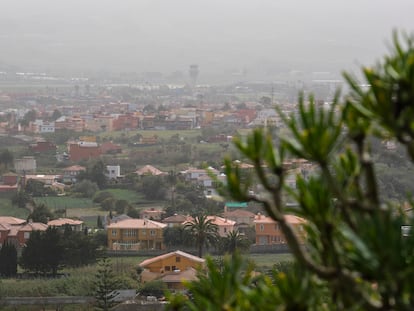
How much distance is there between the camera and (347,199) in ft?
5.81

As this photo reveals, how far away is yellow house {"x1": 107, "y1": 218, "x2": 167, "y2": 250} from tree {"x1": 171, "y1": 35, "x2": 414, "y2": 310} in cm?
1846

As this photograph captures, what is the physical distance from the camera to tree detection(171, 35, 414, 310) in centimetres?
164

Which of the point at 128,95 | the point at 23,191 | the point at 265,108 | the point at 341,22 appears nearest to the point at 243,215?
the point at 23,191

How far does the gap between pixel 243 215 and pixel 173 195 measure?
13.2 feet

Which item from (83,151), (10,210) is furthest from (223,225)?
(83,151)

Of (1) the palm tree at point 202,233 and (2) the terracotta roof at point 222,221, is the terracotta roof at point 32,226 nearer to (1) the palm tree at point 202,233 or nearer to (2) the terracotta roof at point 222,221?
(2) the terracotta roof at point 222,221

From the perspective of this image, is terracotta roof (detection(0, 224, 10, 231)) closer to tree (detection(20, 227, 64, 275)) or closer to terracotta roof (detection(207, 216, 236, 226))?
tree (detection(20, 227, 64, 275))

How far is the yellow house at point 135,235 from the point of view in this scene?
20.3m

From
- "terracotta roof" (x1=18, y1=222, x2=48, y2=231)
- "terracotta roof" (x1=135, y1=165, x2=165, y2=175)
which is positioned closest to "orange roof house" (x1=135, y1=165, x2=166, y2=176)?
"terracotta roof" (x1=135, y1=165, x2=165, y2=175)

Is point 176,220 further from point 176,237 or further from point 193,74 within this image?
point 193,74

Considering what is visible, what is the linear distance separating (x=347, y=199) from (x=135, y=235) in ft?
61.9

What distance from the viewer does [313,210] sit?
1.72 meters

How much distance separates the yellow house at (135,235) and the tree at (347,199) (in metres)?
18.5

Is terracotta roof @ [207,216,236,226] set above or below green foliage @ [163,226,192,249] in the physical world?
above
